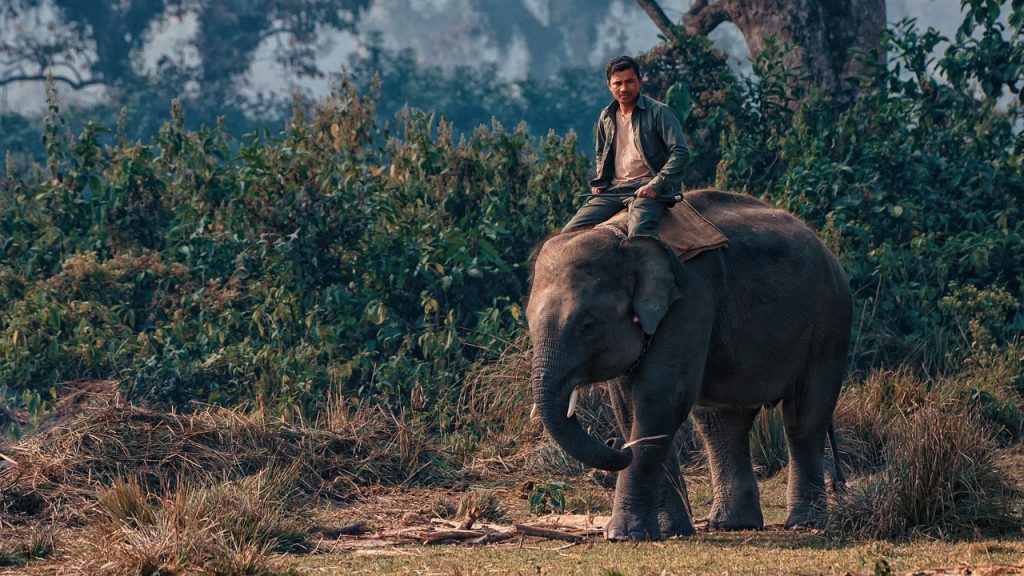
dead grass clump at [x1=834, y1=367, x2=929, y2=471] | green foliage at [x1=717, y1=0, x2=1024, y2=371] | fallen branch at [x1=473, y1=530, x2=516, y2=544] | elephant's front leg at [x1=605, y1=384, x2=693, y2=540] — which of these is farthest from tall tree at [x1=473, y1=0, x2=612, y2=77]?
elephant's front leg at [x1=605, y1=384, x2=693, y2=540]

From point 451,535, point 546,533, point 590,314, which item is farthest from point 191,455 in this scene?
point 590,314

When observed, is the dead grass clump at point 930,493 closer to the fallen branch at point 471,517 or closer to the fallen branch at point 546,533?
the fallen branch at point 546,533

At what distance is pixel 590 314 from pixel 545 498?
1.95 metres

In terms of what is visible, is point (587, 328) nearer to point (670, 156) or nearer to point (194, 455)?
point (670, 156)

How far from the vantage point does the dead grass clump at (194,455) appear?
28.6 feet

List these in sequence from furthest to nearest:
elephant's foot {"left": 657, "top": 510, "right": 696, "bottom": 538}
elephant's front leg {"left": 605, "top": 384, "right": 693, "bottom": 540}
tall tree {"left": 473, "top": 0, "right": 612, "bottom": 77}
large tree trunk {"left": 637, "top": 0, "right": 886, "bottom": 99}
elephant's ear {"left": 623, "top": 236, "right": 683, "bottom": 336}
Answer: tall tree {"left": 473, "top": 0, "right": 612, "bottom": 77} → large tree trunk {"left": 637, "top": 0, "right": 886, "bottom": 99} → elephant's foot {"left": 657, "top": 510, "right": 696, "bottom": 538} → elephant's front leg {"left": 605, "top": 384, "right": 693, "bottom": 540} → elephant's ear {"left": 623, "top": 236, "right": 683, "bottom": 336}

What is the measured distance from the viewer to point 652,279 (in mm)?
7023

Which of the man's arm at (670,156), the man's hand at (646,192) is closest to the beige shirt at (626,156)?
the man's arm at (670,156)

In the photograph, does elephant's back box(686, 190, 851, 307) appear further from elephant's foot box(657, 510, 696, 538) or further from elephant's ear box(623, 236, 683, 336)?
elephant's foot box(657, 510, 696, 538)

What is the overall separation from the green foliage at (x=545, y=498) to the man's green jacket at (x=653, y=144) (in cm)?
175

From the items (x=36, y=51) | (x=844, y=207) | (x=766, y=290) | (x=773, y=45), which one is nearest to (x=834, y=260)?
(x=766, y=290)

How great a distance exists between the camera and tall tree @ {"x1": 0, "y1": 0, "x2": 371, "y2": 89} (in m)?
41.6

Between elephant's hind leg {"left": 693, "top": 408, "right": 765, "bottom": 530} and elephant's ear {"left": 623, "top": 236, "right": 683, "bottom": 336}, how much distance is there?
1.41 metres

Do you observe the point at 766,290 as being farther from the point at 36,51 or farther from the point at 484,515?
the point at 36,51
